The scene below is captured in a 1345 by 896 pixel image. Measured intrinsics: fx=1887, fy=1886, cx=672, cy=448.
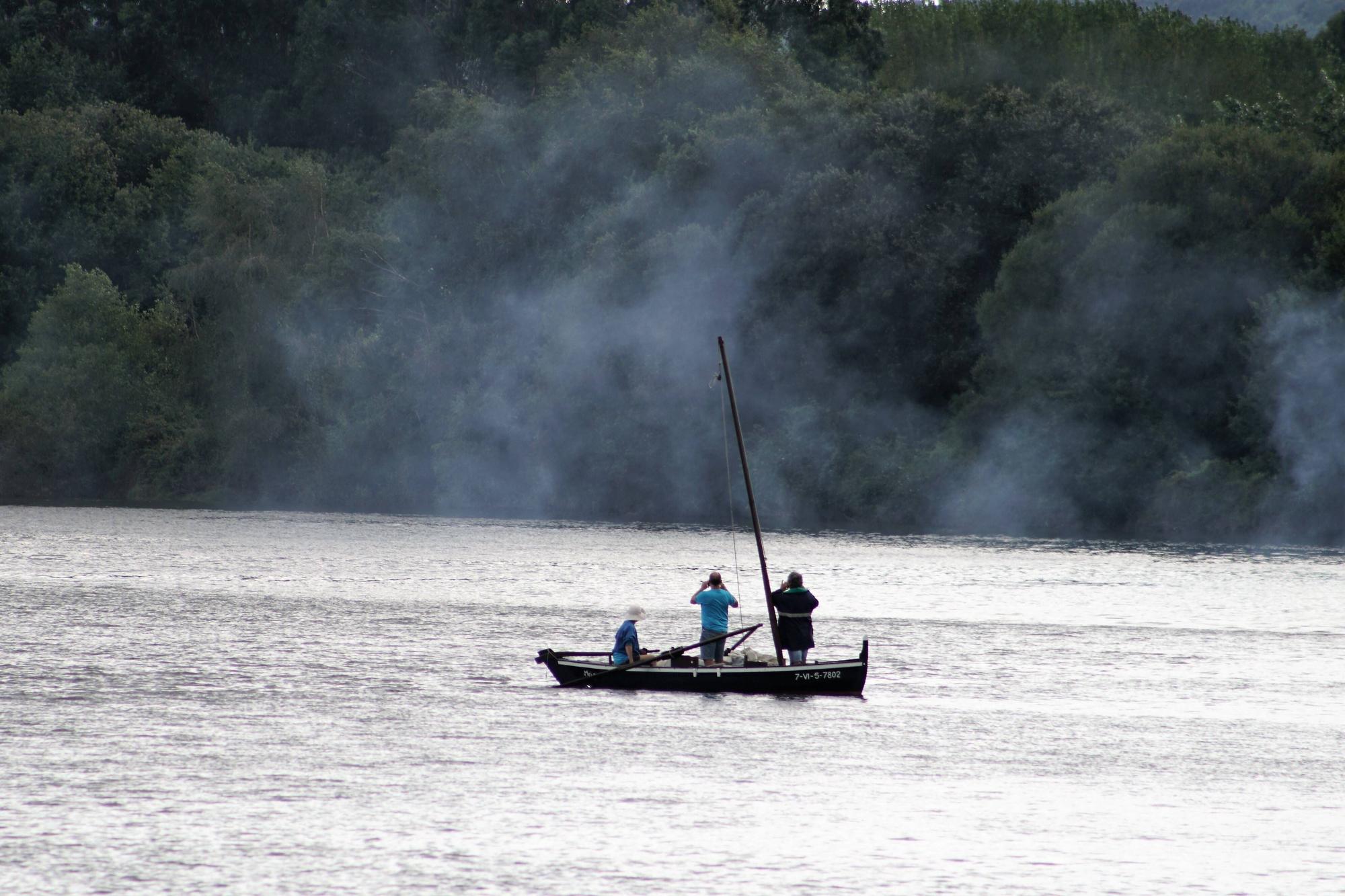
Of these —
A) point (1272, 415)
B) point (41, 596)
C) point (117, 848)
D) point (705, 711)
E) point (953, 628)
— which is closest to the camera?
point (117, 848)

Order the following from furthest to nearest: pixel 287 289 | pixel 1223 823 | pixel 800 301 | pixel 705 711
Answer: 1. pixel 287 289
2. pixel 800 301
3. pixel 705 711
4. pixel 1223 823

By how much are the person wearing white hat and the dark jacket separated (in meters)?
2.74

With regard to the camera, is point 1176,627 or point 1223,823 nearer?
point 1223,823

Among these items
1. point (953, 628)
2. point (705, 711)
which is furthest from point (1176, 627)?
point (705, 711)

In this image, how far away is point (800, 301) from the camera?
9625cm

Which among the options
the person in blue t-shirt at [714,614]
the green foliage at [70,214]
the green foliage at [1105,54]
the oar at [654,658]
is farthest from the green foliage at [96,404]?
the person in blue t-shirt at [714,614]

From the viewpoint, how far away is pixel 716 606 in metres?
35.8

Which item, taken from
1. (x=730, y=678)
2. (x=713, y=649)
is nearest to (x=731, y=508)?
(x=713, y=649)

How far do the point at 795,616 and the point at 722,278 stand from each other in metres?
62.8

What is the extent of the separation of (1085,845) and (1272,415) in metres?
60.3

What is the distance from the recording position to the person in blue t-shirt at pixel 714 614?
117 ft

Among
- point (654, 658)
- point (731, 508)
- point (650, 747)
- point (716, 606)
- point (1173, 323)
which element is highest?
point (1173, 323)

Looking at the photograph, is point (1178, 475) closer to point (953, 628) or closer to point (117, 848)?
point (953, 628)

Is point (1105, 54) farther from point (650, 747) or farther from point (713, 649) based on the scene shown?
point (650, 747)
